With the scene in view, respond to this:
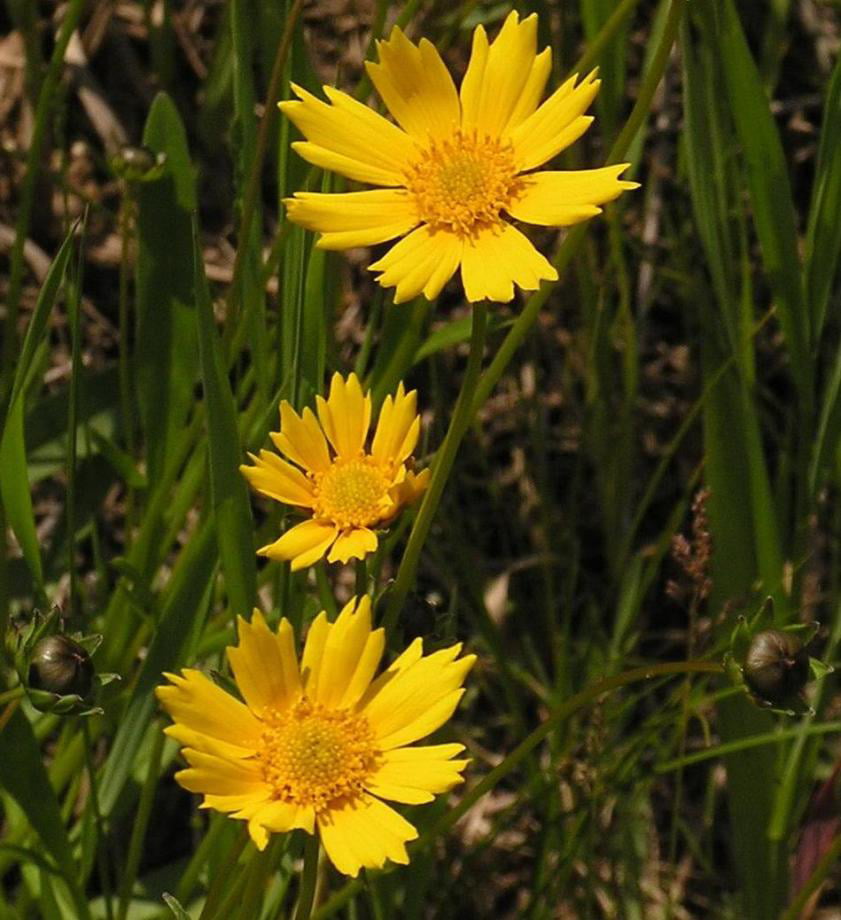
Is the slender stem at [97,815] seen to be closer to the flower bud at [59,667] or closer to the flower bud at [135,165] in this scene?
the flower bud at [59,667]

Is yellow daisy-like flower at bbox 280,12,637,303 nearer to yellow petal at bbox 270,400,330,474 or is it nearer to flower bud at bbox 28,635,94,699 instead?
yellow petal at bbox 270,400,330,474

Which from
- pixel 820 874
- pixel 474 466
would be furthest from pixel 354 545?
pixel 474 466

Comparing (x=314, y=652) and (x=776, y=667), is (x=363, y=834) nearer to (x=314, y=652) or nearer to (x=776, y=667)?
(x=314, y=652)

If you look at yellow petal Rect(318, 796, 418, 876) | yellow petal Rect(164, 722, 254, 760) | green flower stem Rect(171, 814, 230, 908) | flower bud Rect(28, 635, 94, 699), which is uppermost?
flower bud Rect(28, 635, 94, 699)

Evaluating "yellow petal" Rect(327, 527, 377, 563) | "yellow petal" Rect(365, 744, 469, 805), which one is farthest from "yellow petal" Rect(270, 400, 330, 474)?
"yellow petal" Rect(365, 744, 469, 805)

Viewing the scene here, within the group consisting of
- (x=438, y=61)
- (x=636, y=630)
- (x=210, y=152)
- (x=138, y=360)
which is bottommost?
(x=636, y=630)

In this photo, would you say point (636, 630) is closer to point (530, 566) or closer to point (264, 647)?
point (530, 566)

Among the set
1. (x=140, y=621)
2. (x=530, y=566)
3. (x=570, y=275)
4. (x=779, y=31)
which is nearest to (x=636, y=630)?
(x=530, y=566)
